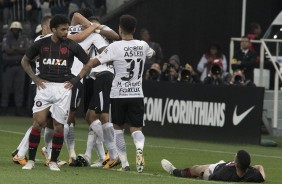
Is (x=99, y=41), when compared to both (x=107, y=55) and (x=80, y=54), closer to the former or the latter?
(x=107, y=55)

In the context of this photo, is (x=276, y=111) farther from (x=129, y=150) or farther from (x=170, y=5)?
(x=170, y=5)

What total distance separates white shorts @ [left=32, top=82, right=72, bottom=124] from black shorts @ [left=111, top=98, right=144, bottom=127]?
964 millimetres

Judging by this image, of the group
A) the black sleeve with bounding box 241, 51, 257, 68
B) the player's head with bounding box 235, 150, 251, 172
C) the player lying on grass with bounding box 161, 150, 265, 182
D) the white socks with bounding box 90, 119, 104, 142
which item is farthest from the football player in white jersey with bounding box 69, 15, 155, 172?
the black sleeve with bounding box 241, 51, 257, 68

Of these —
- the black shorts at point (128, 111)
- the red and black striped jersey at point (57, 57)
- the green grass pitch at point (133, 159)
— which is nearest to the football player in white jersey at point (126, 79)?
the black shorts at point (128, 111)

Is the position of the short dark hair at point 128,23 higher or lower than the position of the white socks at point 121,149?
higher

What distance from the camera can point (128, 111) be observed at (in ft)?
59.6

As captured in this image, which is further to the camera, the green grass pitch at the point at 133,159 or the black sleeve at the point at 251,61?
the black sleeve at the point at 251,61

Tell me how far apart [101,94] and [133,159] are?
2.12 metres

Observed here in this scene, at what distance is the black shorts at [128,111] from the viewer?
59.2 ft

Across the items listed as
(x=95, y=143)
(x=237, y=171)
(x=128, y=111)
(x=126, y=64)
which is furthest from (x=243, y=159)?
(x=95, y=143)

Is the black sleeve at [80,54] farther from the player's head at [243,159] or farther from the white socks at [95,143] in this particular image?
the player's head at [243,159]

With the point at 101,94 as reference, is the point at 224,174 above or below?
below

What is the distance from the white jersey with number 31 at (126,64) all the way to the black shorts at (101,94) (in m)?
1.02

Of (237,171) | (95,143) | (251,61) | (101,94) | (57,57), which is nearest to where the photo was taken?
(237,171)
